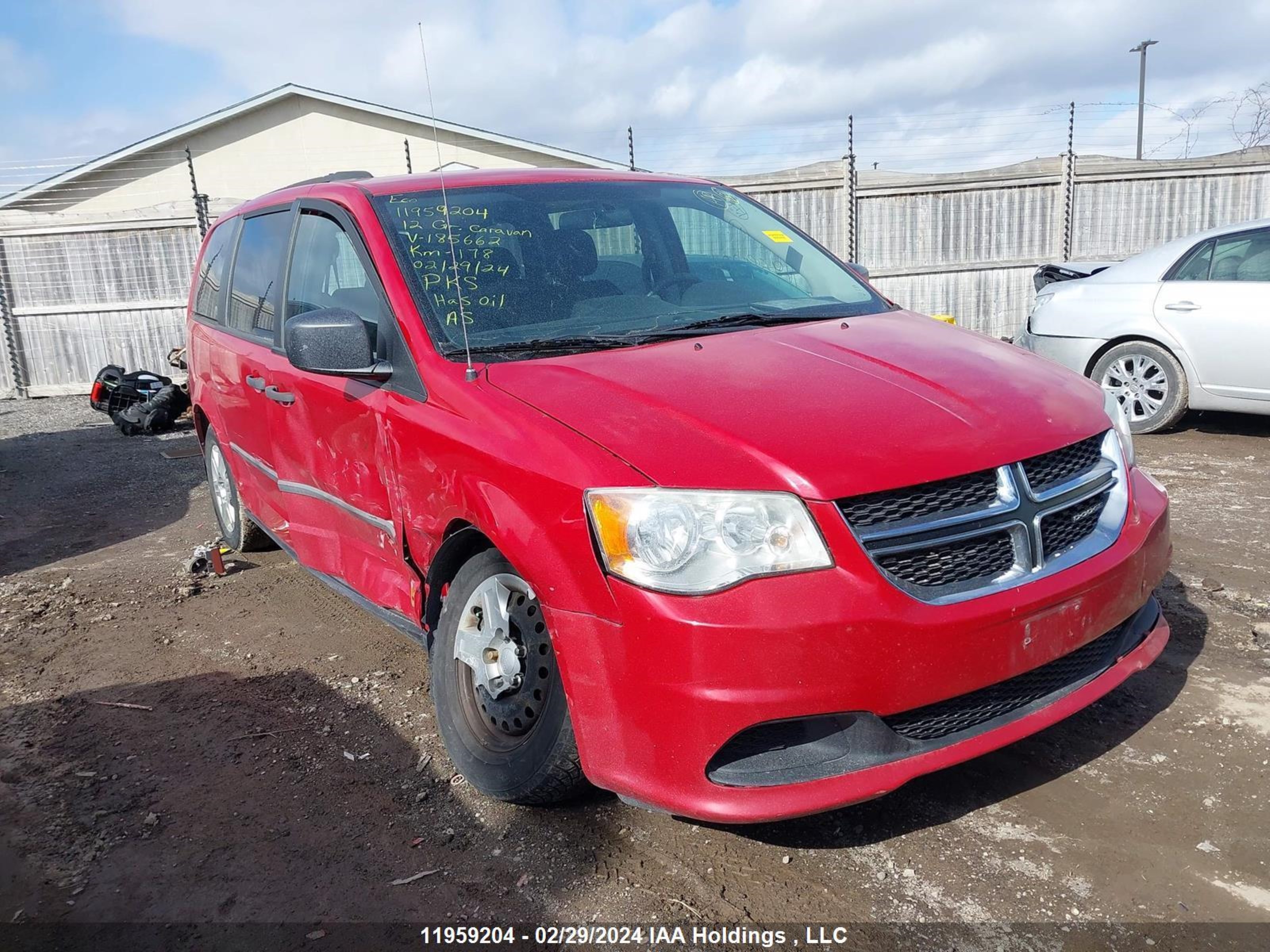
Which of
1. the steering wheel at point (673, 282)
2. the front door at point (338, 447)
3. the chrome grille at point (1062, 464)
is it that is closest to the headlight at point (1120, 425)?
the chrome grille at point (1062, 464)

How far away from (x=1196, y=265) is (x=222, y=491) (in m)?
6.72

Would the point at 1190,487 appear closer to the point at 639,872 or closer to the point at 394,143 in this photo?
the point at 639,872

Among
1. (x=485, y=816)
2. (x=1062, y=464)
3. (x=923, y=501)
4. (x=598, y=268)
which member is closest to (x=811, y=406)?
(x=923, y=501)

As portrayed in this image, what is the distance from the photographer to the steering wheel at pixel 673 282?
3.44m

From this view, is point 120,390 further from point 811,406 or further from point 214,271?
point 811,406

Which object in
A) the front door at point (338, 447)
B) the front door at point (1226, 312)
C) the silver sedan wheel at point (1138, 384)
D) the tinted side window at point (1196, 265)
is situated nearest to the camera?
the front door at point (338, 447)

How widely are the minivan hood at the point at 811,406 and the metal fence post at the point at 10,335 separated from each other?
13351 mm

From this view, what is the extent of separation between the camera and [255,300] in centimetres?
445

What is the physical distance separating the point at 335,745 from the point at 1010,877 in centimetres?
215

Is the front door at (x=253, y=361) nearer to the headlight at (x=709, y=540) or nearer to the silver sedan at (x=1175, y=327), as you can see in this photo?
the headlight at (x=709, y=540)

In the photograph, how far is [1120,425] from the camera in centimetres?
304

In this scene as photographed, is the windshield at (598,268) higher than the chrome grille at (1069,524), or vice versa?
the windshield at (598,268)

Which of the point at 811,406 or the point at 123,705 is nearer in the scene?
the point at 811,406

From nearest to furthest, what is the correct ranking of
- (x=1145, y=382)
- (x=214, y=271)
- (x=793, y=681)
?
1. (x=793, y=681)
2. (x=214, y=271)
3. (x=1145, y=382)
